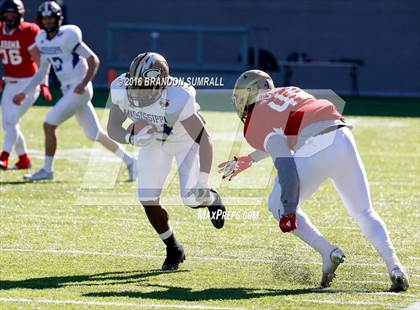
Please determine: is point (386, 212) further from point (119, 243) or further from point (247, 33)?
point (247, 33)

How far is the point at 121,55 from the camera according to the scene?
24.7m

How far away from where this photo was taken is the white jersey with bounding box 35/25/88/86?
1032 cm

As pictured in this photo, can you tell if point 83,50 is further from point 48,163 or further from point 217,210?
point 217,210

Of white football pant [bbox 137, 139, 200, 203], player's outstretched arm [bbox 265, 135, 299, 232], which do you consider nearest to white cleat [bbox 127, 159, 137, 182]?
white football pant [bbox 137, 139, 200, 203]

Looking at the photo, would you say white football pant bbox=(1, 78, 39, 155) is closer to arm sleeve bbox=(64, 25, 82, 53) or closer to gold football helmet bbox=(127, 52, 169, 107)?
arm sleeve bbox=(64, 25, 82, 53)

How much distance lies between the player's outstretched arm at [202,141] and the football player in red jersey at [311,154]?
57 centimetres

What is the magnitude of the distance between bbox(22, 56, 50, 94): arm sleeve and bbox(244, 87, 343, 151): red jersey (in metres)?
5.26

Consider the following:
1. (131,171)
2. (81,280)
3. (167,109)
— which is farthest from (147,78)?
(131,171)

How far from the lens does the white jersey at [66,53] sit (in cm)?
1032

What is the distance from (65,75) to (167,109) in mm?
4290

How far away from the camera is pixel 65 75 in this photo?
34.3ft

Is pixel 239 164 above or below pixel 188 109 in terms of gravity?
below

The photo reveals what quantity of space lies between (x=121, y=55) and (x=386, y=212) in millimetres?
16585

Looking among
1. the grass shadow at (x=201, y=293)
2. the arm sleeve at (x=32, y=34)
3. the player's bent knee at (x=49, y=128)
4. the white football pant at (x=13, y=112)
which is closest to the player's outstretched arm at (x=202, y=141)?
the grass shadow at (x=201, y=293)
